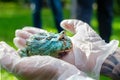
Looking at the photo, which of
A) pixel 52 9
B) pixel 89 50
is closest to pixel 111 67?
pixel 89 50

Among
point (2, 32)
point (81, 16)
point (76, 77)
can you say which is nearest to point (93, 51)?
point (76, 77)

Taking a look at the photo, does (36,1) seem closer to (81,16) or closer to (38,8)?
(38,8)

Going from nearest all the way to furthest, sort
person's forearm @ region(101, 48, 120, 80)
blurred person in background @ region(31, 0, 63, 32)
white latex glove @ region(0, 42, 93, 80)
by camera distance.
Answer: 1. white latex glove @ region(0, 42, 93, 80)
2. person's forearm @ region(101, 48, 120, 80)
3. blurred person in background @ region(31, 0, 63, 32)

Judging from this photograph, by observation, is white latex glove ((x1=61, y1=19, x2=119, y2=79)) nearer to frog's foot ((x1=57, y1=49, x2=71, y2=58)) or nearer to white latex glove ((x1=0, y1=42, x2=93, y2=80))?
frog's foot ((x1=57, y1=49, x2=71, y2=58))

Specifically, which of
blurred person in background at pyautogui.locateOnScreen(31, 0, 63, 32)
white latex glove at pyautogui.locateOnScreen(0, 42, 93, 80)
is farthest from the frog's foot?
blurred person in background at pyautogui.locateOnScreen(31, 0, 63, 32)

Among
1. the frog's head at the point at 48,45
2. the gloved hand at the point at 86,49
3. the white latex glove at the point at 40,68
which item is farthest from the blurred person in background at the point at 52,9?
the white latex glove at the point at 40,68

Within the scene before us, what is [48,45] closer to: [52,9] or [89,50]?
[89,50]

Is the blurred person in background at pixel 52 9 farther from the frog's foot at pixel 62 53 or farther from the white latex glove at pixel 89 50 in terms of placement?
the frog's foot at pixel 62 53
